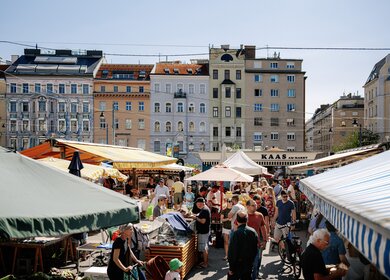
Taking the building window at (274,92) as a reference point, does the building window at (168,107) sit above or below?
below

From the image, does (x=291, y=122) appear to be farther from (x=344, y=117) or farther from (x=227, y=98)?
(x=344, y=117)

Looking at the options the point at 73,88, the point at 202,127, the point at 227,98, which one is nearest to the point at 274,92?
the point at 227,98

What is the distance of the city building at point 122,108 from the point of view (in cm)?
6075

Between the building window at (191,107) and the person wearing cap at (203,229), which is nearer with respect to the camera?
the person wearing cap at (203,229)

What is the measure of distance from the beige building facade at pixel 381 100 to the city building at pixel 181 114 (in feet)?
86.2

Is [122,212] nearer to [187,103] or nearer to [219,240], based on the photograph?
[219,240]

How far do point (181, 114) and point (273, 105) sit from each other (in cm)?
1309

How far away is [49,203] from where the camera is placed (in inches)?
165

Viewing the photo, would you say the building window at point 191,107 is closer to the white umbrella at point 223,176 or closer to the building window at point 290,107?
the building window at point 290,107

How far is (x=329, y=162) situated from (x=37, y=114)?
51893 mm

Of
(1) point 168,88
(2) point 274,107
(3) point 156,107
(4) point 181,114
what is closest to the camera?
(1) point 168,88

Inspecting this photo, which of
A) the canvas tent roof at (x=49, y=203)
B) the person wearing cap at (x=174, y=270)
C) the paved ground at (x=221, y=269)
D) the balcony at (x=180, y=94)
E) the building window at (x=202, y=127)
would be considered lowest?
the paved ground at (x=221, y=269)

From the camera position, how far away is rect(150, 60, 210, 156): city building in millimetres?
61750

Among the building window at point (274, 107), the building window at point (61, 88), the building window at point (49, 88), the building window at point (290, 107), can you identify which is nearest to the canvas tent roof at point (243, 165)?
the building window at point (274, 107)
